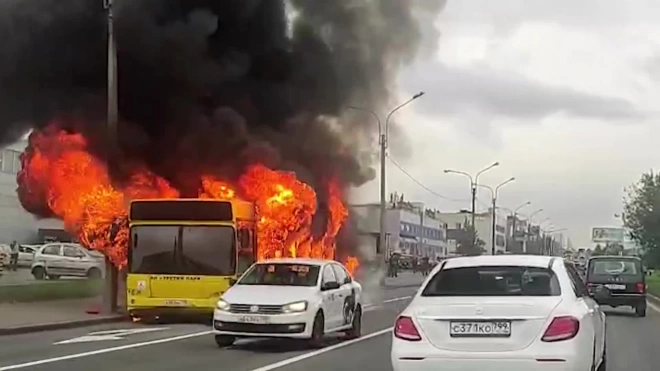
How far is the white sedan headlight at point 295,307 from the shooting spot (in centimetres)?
1622

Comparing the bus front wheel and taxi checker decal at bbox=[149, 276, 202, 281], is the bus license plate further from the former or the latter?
the bus front wheel

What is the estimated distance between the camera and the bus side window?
21719mm

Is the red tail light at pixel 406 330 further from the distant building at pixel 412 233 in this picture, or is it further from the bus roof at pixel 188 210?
the distant building at pixel 412 233

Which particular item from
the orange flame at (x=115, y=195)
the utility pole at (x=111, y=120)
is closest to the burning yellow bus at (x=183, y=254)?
the utility pole at (x=111, y=120)

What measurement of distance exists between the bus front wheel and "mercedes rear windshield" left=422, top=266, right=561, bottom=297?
6954 millimetres

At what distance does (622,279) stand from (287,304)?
48.6 feet

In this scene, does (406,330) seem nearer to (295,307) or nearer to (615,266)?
(295,307)

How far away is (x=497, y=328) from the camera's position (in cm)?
944

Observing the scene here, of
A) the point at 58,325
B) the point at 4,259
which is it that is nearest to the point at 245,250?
the point at 58,325

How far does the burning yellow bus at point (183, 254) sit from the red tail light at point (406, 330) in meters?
11.8

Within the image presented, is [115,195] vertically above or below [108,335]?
above

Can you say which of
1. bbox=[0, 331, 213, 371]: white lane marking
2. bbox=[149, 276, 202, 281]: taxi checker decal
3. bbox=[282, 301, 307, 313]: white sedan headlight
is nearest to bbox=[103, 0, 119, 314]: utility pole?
bbox=[149, 276, 202, 281]: taxi checker decal

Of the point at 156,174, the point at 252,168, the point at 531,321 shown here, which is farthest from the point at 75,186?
the point at 531,321

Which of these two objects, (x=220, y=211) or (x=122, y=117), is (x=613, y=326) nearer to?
(x=220, y=211)
